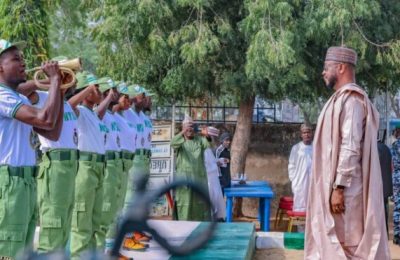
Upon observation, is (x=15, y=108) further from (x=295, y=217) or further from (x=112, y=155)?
(x=295, y=217)

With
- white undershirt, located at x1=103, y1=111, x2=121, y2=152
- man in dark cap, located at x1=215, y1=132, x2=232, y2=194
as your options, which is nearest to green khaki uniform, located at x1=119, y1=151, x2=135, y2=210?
white undershirt, located at x1=103, y1=111, x2=121, y2=152

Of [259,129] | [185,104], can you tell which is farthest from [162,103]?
[259,129]

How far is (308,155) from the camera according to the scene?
1114 cm

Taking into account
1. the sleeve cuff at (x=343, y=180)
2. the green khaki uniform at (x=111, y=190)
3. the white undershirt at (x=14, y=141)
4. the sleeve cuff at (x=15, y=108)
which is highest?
the sleeve cuff at (x=15, y=108)

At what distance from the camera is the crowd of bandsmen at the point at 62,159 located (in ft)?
13.0

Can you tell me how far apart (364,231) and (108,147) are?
2.95 meters

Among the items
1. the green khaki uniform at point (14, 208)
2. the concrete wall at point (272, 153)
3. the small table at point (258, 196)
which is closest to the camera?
the green khaki uniform at point (14, 208)

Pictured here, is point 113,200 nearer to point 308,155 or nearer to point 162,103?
point 308,155

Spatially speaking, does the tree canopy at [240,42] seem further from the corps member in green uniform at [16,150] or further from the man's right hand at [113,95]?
the corps member in green uniform at [16,150]

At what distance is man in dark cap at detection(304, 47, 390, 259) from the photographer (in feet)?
15.7

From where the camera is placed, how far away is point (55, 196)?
5055mm

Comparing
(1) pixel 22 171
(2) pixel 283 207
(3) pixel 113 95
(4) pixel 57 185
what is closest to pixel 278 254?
(3) pixel 113 95

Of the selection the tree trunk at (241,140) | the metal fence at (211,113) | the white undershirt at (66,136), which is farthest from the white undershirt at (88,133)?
the metal fence at (211,113)

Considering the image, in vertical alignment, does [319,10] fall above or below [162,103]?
above
